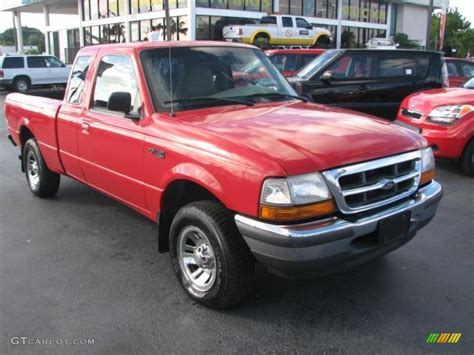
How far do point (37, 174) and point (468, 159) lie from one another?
5824 mm

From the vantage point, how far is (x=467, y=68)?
13.9 metres

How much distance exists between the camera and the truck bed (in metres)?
5.46

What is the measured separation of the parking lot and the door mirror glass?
52.3 inches

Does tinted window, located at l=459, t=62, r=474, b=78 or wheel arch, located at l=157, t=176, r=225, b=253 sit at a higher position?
tinted window, located at l=459, t=62, r=474, b=78

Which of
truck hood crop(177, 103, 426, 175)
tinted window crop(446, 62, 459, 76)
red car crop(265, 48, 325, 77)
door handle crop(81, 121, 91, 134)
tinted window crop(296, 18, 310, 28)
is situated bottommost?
door handle crop(81, 121, 91, 134)

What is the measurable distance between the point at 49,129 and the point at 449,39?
62.1m

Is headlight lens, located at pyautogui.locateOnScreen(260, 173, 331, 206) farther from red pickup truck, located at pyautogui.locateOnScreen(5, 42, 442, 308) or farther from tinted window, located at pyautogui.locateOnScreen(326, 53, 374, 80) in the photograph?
tinted window, located at pyautogui.locateOnScreen(326, 53, 374, 80)

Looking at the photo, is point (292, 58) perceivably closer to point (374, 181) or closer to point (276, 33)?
point (374, 181)

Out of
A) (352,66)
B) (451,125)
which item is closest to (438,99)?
(451,125)

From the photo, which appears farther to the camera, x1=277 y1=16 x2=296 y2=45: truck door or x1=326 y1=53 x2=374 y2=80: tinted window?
x1=277 y1=16 x2=296 y2=45: truck door

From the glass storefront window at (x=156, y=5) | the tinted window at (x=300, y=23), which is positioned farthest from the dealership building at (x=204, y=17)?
the tinted window at (x=300, y=23)

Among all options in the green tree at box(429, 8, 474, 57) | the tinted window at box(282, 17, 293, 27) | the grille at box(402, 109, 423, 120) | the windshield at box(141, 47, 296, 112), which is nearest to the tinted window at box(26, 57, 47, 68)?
the tinted window at box(282, 17, 293, 27)

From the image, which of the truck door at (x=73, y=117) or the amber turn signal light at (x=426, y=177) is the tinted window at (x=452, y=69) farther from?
the truck door at (x=73, y=117)

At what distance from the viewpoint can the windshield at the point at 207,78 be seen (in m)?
4.04
